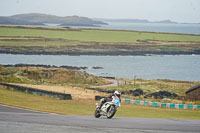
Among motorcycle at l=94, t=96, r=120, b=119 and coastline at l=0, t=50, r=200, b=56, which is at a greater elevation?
motorcycle at l=94, t=96, r=120, b=119

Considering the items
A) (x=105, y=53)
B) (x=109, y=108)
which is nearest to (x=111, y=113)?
(x=109, y=108)

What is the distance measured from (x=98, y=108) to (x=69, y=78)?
52594 millimetres

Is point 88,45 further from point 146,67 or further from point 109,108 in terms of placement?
point 109,108

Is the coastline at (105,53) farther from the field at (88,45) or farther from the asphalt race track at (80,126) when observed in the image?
the asphalt race track at (80,126)

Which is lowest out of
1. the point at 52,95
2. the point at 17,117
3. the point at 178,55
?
the point at 178,55

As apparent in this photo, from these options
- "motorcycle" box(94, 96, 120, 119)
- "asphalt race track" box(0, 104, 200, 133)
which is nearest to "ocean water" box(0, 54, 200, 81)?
"motorcycle" box(94, 96, 120, 119)

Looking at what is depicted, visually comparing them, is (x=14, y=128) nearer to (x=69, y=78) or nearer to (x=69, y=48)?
(x=69, y=78)

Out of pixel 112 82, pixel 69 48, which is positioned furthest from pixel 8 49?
pixel 112 82

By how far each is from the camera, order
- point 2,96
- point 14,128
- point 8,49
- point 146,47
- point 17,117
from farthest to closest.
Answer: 1. point 146,47
2. point 8,49
3. point 2,96
4. point 17,117
5. point 14,128

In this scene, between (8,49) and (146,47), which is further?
(146,47)

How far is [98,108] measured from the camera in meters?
22.5

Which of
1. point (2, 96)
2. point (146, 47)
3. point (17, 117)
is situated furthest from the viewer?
point (146, 47)

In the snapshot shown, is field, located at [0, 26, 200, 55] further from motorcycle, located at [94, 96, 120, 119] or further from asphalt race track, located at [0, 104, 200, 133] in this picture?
asphalt race track, located at [0, 104, 200, 133]

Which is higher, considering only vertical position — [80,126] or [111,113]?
[80,126]
